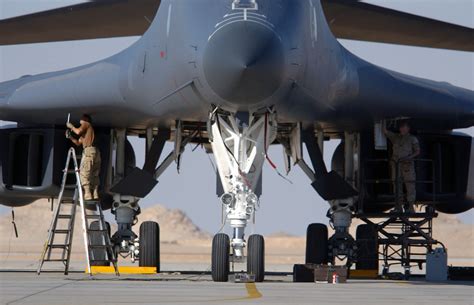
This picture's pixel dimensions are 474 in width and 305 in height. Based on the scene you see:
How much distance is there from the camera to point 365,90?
757 inches

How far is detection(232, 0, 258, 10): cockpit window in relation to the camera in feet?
52.1

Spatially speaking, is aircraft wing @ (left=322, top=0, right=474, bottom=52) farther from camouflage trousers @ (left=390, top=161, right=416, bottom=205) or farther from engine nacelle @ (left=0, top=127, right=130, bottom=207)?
engine nacelle @ (left=0, top=127, right=130, bottom=207)

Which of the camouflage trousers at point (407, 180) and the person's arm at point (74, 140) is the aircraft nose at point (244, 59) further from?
the camouflage trousers at point (407, 180)

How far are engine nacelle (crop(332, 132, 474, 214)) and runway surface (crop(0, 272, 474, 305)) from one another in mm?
5916

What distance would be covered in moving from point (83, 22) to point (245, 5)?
253 inches

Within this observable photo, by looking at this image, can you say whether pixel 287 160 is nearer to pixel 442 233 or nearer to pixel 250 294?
A: pixel 250 294

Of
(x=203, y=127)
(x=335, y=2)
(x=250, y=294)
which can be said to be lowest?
(x=250, y=294)

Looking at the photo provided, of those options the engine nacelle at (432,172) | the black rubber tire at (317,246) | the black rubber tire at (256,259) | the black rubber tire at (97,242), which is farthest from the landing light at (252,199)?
the engine nacelle at (432,172)

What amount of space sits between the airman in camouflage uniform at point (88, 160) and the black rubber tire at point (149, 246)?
113 cm

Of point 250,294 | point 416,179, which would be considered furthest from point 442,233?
point 250,294

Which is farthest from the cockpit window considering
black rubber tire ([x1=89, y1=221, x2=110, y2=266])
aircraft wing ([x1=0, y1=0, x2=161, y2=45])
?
black rubber tire ([x1=89, y1=221, x2=110, y2=266])

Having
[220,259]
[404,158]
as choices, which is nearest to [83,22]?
[404,158]

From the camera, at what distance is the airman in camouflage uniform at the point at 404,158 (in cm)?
2033

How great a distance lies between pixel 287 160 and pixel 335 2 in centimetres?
304
